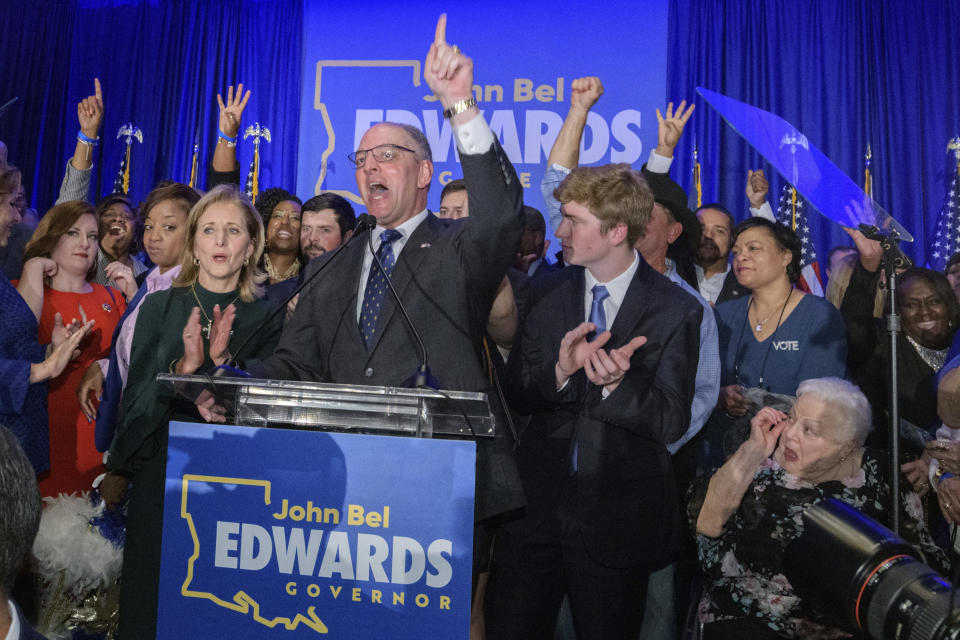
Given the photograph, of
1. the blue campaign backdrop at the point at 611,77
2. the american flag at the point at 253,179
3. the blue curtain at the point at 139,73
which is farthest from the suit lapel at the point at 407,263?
the blue curtain at the point at 139,73

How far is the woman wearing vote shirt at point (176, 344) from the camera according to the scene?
2697mm

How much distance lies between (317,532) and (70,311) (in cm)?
223

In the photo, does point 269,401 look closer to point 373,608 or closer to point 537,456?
point 373,608

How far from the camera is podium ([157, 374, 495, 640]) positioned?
5.54 ft

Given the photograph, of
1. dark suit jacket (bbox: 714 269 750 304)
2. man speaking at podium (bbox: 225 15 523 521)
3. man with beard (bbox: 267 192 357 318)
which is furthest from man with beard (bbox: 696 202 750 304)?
man speaking at podium (bbox: 225 15 523 521)

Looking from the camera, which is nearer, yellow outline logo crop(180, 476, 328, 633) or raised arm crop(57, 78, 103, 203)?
yellow outline logo crop(180, 476, 328, 633)

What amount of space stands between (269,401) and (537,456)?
979mm

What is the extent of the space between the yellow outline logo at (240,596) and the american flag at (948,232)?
19.0 ft

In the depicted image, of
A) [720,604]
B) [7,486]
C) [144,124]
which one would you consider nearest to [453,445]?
[7,486]

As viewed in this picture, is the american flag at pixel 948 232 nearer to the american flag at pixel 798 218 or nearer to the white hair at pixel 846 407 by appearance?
the american flag at pixel 798 218

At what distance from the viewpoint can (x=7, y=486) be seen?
1.13 metres

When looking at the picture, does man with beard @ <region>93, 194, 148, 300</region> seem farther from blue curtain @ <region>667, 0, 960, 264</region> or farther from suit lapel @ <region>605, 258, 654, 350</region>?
blue curtain @ <region>667, 0, 960, 264</region>

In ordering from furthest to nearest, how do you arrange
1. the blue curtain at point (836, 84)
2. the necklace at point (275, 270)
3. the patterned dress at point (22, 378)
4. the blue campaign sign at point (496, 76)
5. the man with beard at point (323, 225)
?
the blue campaign sign at point (496, 76) < the blue curtain at point (836, 84) < the necklace at point (275, 270) < the man with beard at point (323, 225) < the patterned dress at point (22, 378)

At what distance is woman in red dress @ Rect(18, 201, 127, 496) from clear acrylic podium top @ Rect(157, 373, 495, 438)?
5.69 feet
